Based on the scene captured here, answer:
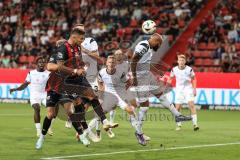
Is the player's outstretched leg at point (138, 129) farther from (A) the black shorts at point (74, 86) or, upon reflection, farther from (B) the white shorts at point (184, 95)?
(B) the white shorts at point (184, 95)

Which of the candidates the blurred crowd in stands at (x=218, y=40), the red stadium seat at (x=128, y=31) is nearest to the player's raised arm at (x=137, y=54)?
the blurred crowd in stands at (x=218, y=40)

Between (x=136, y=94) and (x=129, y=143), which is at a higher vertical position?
(x=136, y=94)

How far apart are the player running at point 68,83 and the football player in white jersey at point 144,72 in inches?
54.3

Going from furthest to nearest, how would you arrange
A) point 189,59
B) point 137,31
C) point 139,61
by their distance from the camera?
point 137,31 < point 189,59 < point 139,61

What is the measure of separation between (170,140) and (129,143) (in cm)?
120

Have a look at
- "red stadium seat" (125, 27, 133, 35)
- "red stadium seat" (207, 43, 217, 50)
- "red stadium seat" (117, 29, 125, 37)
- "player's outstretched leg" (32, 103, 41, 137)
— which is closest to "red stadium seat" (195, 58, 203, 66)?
"red stadium seat" (207, 43, 217, 50)

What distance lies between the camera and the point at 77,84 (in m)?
13.6

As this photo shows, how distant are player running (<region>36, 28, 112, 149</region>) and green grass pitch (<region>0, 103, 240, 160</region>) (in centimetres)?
65

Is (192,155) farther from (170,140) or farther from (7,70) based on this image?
(7,70)

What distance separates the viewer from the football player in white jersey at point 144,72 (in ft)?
46.9

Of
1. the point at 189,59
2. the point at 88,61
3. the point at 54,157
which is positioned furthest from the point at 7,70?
the point at 54,157

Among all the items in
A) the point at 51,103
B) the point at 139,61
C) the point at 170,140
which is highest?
the point at 139,61

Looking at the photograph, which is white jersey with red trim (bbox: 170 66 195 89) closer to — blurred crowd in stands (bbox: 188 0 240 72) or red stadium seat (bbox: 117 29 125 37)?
blurred crowd in stands (bbox: 188 0 240 72)

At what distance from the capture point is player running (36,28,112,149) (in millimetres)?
13055
